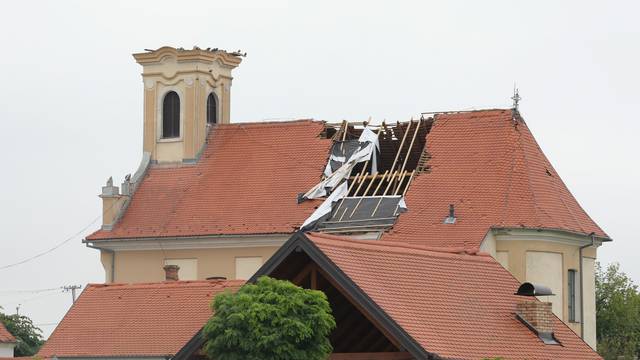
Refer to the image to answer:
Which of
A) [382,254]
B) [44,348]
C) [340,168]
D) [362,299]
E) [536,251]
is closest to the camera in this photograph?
[362,299]

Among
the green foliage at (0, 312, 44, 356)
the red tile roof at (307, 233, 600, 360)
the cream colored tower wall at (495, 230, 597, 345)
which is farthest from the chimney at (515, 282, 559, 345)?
the green foliage at (0, 312, 44, 356)

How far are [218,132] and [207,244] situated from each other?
7.65 m

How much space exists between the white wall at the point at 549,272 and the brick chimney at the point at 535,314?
23330mm

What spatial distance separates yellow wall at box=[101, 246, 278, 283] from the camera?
261ft

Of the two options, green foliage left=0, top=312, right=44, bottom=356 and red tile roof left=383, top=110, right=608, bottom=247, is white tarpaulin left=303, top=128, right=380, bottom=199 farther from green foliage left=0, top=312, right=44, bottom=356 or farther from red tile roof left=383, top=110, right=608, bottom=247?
green foliage left=0, top=312, right=44, bottom=356

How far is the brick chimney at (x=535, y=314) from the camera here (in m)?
50.0

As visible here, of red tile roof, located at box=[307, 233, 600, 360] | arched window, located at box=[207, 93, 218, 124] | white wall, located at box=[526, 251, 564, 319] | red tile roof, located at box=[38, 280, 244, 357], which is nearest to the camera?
red tile roof, located at box=[307, 233, 600, 360]

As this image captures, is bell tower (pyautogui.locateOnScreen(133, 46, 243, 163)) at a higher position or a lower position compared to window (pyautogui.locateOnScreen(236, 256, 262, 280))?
higher

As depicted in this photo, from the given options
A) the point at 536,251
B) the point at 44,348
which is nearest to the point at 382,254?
the point at 44,348

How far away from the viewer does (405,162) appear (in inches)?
3118

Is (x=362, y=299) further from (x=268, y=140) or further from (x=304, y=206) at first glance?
(x=268, y=140)

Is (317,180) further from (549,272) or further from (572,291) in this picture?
(572,291)

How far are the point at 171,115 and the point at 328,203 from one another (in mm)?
11973

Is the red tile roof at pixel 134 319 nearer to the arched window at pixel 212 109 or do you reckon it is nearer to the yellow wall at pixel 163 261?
the yellow wall at pixel 163 261
